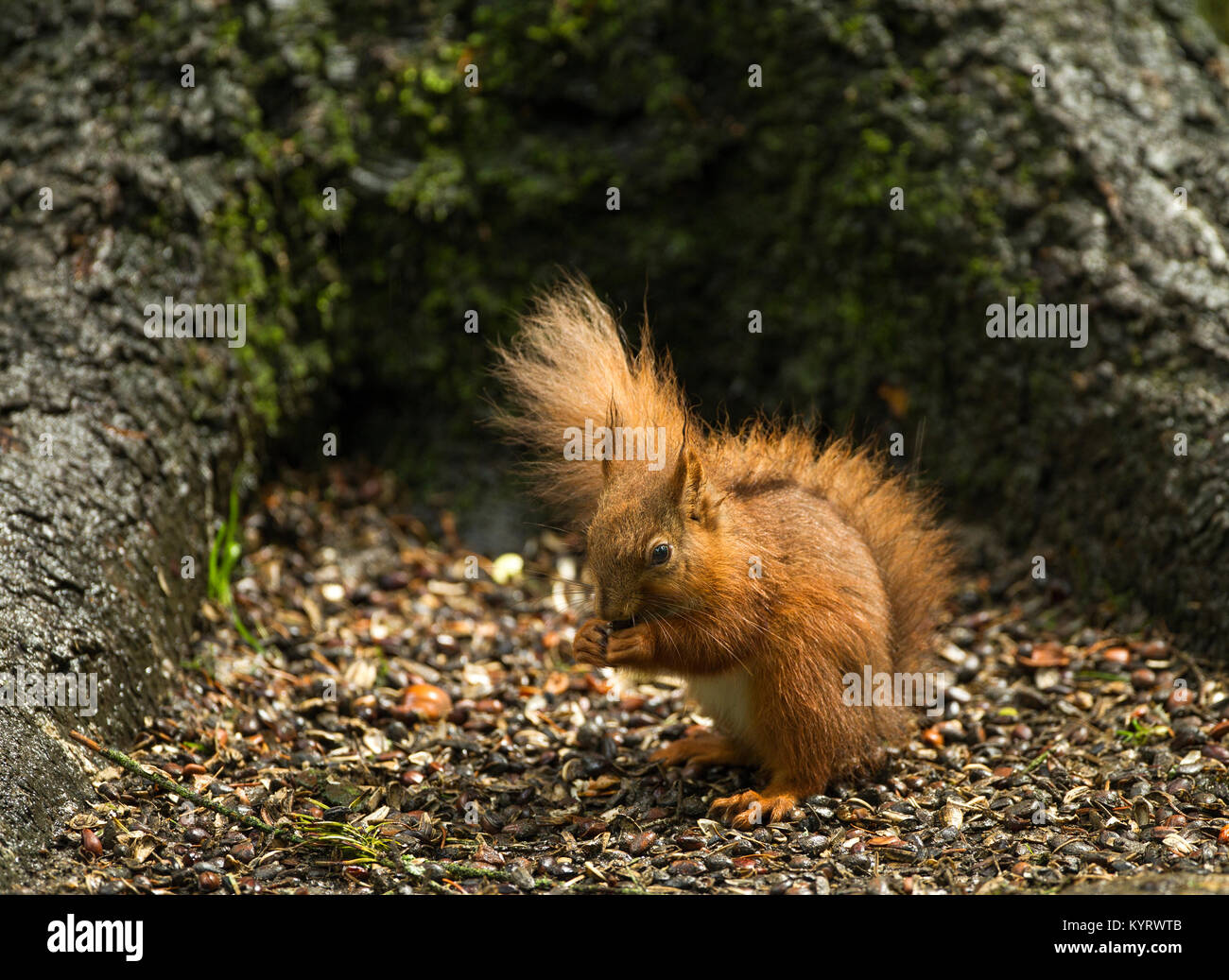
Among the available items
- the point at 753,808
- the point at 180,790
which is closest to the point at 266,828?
the point at 180,790

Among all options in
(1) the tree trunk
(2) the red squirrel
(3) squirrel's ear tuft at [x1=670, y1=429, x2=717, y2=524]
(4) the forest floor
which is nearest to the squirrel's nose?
(2) the red squirrel

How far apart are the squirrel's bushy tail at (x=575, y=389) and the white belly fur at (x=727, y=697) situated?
0.73 m

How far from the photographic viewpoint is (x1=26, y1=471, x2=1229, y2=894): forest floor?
3633 mm

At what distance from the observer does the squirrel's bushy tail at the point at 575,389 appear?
418 centimetres

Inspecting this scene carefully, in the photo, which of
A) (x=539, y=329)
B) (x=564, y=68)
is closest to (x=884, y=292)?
(x=564, y=68)

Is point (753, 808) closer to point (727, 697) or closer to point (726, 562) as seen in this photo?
point (727, 697)

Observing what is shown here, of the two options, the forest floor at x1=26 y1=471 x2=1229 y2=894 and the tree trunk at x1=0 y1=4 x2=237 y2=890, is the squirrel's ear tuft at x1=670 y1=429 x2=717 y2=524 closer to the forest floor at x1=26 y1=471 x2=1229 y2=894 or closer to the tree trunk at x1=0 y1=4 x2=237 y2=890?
the forest floor at x1=26 y1=471 x2=1229 y2=894

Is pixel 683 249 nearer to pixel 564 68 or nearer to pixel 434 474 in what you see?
pixel 564 68

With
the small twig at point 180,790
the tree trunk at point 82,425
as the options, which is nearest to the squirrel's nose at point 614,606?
the small twig at point 180,790

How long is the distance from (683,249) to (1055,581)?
100 inches

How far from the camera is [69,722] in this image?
3.98 meters

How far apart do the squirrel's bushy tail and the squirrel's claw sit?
3.67 feet

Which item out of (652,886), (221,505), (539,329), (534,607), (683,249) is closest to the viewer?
(652,886)

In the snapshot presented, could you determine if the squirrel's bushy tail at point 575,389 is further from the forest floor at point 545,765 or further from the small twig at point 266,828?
the small twig at point 266,828
